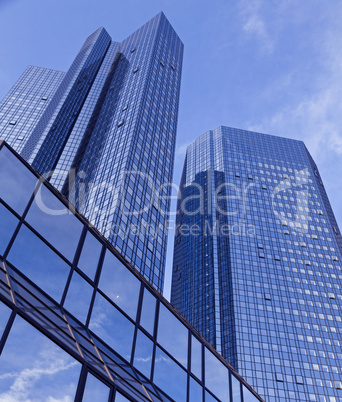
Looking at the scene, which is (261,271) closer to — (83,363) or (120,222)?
(120,222)

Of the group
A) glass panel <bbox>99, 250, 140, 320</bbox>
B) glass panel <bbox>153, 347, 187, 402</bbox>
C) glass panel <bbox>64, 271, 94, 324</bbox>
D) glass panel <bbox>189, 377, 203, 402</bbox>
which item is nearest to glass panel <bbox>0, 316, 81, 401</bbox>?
glass panel <bbox>64, 271, 94, 324</bbox>

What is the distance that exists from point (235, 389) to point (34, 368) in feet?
51.7

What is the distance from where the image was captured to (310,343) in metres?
122

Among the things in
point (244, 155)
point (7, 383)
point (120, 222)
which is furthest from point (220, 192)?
point (7, 383)

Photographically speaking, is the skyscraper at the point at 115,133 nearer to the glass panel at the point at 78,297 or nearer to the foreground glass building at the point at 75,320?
the foreground glass building at the point at 75,320

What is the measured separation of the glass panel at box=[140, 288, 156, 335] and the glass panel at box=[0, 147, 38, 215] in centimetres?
746

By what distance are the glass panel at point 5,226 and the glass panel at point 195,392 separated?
37.8 feet

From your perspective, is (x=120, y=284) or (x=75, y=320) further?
(x=120, y=284)

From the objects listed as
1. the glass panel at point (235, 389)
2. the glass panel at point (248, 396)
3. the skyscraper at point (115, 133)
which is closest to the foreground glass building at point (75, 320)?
the glass panel at point (235, 389)

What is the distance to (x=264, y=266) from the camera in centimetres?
14088

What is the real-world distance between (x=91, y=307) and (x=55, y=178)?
112m

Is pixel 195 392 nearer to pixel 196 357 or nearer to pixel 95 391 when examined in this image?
pixel 196 357

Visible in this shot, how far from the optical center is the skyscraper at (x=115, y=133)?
83.2 metres

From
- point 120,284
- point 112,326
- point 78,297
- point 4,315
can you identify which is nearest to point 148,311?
point 120,284
